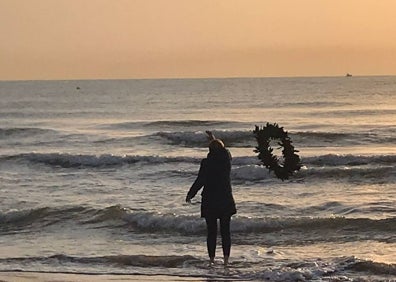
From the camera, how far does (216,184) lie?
11.0 meters

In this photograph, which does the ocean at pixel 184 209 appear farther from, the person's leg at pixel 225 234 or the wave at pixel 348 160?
the person's leg at pixel 225 234

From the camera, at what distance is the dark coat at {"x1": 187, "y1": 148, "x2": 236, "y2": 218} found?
11.0 meters

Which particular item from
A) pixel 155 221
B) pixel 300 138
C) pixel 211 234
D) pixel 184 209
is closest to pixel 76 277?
pixel 211 234

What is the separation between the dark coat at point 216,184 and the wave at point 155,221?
139 inches

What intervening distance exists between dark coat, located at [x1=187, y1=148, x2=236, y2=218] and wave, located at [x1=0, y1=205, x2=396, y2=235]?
354cm

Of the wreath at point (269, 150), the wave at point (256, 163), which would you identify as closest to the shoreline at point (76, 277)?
the wreath at point (269, 150)

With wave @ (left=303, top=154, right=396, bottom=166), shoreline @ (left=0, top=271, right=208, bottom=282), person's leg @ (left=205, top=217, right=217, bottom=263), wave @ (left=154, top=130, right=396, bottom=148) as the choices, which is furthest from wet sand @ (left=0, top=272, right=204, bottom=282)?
wave @ (left=154, top=130, right=396, bottom=148)

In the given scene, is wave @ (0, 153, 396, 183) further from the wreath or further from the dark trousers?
the dark trousers

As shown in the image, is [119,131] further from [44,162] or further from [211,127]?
[44,162]

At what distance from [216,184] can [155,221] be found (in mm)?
4647

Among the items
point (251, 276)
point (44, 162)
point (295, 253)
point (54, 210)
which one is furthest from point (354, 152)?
point (251, 276)

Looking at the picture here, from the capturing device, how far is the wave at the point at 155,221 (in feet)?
48.4

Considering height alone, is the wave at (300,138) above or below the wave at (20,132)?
below

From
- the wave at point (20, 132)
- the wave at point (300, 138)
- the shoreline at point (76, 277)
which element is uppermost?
the wave at point (20, 132)
